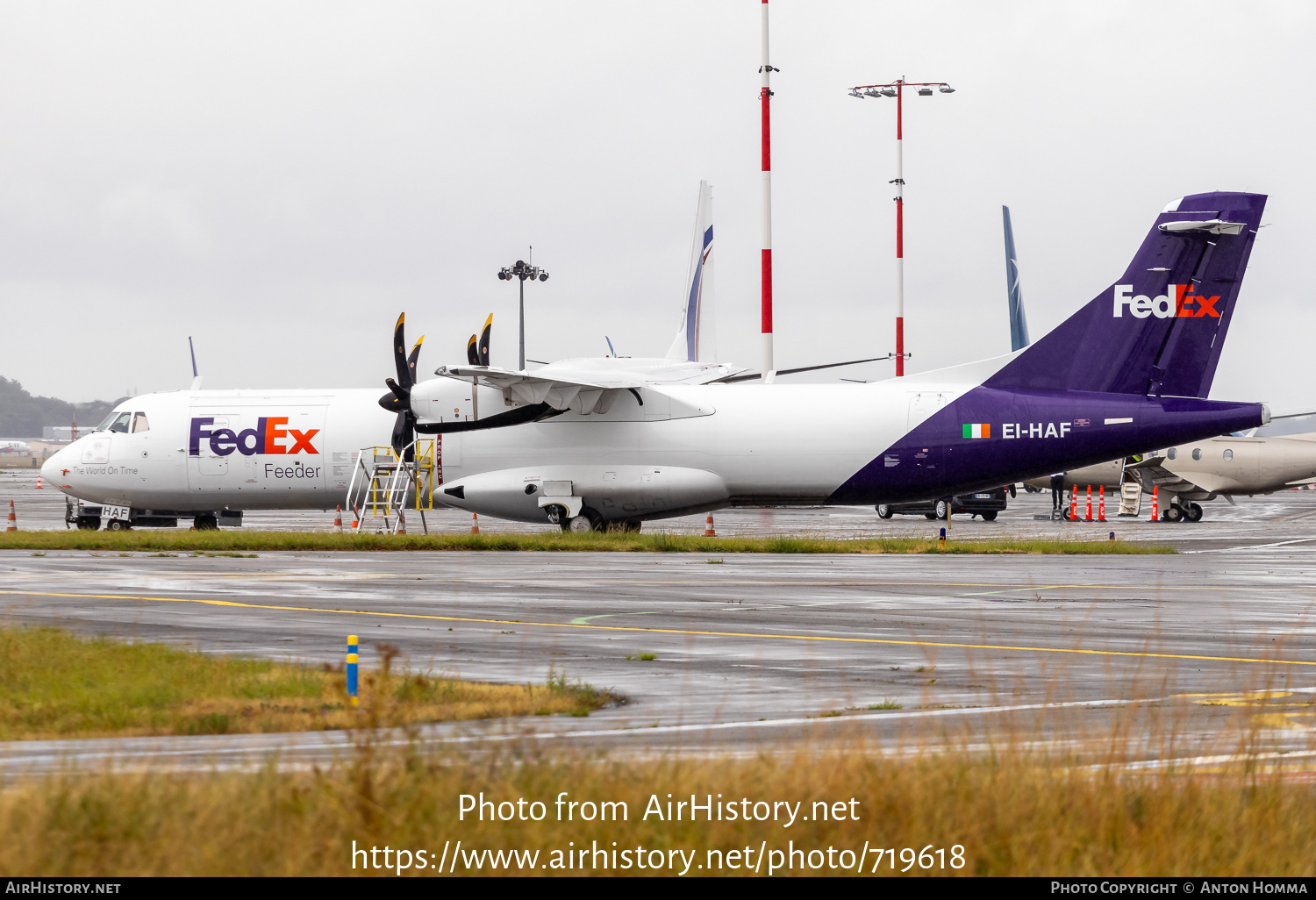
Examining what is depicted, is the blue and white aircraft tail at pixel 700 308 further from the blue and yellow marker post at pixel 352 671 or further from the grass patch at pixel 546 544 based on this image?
the blue and yellow marker post at pixel 352 671

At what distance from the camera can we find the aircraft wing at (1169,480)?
151 feet

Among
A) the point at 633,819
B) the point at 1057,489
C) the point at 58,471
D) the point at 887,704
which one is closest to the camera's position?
the point at 633,819

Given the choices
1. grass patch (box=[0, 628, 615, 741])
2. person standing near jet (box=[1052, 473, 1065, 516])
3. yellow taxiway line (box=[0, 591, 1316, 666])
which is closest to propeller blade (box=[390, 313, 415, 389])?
yellow taxiway line (box=[0, 591, 1316, 666])

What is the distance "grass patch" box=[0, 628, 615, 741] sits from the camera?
29.7 ft

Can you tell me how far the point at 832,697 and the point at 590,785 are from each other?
178 inches

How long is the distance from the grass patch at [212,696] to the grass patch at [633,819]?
5.26ft

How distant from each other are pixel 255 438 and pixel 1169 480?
3014cm

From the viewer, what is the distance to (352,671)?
922 cm

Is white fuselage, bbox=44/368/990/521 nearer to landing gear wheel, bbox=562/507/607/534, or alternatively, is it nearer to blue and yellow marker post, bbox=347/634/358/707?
landing gear wheel, bbox=562/507/607/534

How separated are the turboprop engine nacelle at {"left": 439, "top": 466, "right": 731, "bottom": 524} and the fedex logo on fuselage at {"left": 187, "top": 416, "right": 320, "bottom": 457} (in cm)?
377

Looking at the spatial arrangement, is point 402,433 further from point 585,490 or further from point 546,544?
point 546,544

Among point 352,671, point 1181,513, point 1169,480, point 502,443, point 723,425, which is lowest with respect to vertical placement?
point 352,671

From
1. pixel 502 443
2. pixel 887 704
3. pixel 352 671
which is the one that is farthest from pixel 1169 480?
pixel 352 671

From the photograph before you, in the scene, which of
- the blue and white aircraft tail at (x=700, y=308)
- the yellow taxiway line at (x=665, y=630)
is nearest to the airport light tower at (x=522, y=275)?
the blue and white aircraft tail at (x=700, y=308)
